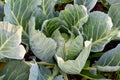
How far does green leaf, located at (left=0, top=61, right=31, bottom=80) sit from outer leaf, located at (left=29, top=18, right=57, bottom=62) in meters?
0.06

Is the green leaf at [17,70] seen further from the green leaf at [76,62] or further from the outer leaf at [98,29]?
the outer leaf at [98,29]

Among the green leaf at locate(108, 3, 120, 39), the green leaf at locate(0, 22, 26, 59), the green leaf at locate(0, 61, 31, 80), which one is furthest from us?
the green leaf at locate(108, 3, 120, 39)

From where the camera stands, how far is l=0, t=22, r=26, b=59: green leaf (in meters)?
0.85

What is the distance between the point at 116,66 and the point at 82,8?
0.71 feet

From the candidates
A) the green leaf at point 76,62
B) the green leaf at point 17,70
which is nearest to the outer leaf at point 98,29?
the green leaf at point 76,62

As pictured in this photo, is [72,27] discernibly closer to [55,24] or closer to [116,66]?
[55,24]

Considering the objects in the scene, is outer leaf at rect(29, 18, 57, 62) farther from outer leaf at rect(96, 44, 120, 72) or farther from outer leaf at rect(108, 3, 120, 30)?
outer leaf at rect(108, 3, 120, 30)

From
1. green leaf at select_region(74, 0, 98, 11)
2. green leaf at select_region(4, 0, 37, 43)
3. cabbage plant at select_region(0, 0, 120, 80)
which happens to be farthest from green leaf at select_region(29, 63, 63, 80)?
green leaf at select_region(74, 0, 98, 11)

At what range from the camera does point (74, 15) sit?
1.03 metres

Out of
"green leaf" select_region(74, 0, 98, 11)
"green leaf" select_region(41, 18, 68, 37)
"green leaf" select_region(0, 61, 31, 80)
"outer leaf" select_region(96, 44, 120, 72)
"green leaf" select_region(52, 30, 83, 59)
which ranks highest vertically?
"green leaf" select_region(74, 0, 98, 11)

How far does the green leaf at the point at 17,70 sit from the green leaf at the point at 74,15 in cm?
21

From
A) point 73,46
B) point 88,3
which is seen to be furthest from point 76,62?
point 88,3

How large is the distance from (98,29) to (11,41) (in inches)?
12.5

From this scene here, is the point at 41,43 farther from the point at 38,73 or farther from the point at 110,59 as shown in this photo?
the point at 110,59
